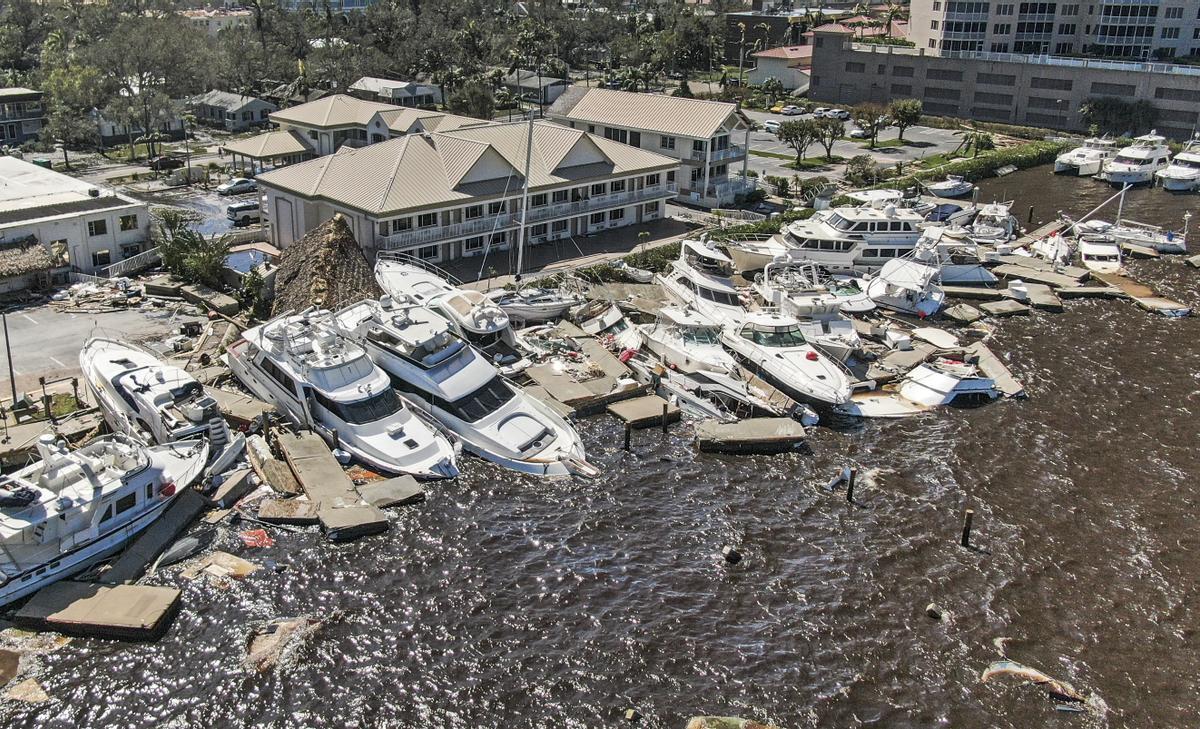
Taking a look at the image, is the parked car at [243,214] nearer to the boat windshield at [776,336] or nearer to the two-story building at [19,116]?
the boat windshield at [776,336]

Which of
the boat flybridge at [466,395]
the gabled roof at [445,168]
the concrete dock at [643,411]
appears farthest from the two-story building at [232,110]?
the concrete dock at [643,411]

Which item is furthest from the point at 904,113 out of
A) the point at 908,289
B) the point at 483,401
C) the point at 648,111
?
the point at 483,401

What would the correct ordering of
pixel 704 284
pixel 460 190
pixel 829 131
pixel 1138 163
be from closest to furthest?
pixel 704 284 < pixel 460 190 < pixel 1138 163 < pixel 829 131

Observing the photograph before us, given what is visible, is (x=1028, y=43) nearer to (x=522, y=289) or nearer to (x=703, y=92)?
(x=703, y=92)

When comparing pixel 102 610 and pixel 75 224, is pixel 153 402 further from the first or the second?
pixel 75 224

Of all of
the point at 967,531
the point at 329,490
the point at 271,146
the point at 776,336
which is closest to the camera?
the point at 967,531

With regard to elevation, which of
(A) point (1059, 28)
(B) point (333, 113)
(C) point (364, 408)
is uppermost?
(A) point (1059, 28)

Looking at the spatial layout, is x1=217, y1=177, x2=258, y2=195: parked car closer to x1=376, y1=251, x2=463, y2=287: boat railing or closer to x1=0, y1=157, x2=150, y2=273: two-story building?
x1=0, y1=157, x2=150, y2=273: two-story building

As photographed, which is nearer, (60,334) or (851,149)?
(60,334)

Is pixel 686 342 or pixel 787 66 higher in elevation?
pixel 787 66
